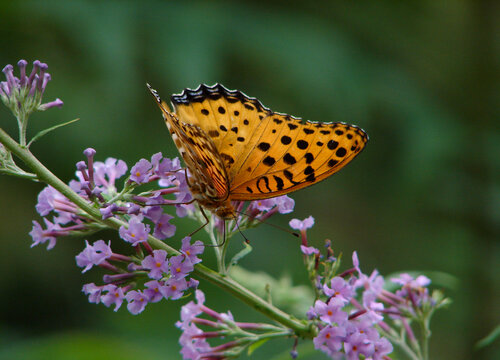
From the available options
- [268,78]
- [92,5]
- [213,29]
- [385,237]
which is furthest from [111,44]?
[385,237]

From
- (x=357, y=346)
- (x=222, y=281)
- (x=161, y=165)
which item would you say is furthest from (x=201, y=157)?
(x=357, y=346)

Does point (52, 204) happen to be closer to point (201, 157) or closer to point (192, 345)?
point (201, 157)

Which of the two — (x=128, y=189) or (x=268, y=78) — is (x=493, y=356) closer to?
(x=128, y=189)

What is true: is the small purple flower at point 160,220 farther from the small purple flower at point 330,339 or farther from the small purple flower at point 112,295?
the small purple flower at point 330,339

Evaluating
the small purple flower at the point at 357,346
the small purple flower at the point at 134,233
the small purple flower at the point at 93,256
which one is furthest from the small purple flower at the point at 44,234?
the small purple flower at the point at 357,346

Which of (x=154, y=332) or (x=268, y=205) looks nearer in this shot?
(x=268, y=205)
